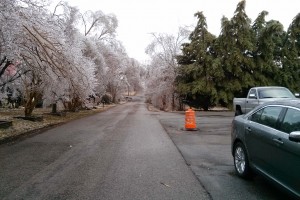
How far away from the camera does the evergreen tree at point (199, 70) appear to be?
35.5 m

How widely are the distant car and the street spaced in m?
0.47

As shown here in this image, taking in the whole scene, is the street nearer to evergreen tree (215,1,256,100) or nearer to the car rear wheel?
the car rear wheel

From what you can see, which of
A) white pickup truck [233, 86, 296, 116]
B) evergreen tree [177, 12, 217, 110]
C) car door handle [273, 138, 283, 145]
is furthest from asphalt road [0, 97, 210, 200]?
evergreen tree [177, 12, 217, 110]

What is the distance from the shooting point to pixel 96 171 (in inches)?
307

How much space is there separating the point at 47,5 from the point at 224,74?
24.2m

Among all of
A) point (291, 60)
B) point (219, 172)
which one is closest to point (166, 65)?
point (291, 60)

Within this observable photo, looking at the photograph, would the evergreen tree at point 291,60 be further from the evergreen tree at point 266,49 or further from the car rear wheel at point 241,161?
the car rear wheel at point 241,161

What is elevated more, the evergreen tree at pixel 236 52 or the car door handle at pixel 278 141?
the evergreen tree at pixel 236 52

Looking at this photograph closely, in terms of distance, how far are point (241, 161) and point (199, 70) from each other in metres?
29.4

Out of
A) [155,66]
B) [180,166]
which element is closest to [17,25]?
[180,166]

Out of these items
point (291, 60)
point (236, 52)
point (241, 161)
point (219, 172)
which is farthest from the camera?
point (291, 60)

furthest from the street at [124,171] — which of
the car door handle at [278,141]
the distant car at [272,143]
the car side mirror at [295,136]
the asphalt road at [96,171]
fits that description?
the car side mirror at [295,136]

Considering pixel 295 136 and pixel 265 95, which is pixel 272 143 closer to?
pixel 295 136

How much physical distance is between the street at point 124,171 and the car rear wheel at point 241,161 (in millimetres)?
159
